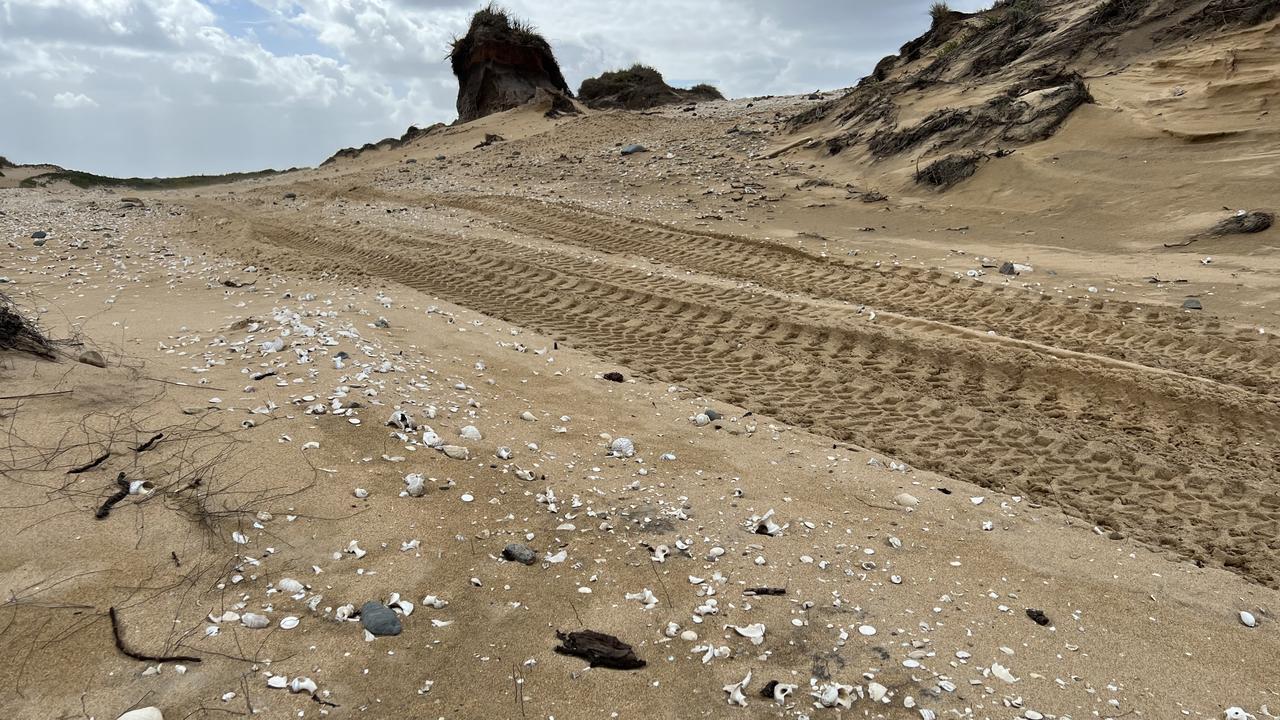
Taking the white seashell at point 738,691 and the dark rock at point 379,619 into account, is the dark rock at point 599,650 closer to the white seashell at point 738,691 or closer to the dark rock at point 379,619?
the white seashell at point 738,691

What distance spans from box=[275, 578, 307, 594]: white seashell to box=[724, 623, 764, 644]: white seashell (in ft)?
5.71

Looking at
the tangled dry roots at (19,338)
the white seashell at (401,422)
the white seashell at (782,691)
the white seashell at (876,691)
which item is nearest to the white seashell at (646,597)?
the white seashell at (782,691)

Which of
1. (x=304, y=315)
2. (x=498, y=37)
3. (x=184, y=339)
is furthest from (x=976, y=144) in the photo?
(x=498, y=37)

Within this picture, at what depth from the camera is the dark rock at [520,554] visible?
331 cm

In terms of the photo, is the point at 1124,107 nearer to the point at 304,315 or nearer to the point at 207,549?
the point at 304,315

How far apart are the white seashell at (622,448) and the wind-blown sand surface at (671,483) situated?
0.13 metres

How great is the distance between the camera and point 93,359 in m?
4.71

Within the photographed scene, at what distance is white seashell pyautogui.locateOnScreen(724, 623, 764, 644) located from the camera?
2.88 m

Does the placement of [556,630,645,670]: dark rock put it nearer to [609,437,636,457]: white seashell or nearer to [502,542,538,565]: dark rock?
[502,542,538,565]: dark rock

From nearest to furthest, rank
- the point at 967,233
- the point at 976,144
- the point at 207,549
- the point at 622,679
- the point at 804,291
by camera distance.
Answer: the point at 622,679 < the point at 207,549 < the point at 804,291 < the point at 967,233 < the point at 976,144

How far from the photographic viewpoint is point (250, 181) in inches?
1101

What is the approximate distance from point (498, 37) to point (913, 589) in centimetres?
2913

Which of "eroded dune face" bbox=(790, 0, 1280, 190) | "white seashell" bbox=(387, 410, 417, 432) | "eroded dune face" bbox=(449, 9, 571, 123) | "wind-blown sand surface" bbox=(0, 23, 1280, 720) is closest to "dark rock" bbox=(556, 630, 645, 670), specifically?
"wind-blown sand surface" bbox=(0, 23, 1280, 720)

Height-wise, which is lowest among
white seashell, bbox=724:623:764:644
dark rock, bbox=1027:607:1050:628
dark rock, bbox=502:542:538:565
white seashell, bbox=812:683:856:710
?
white seashell, bbox=812:683:856:710
